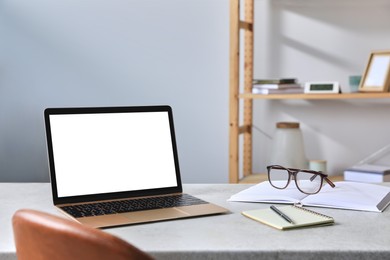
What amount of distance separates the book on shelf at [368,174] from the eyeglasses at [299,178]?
3.98 ft

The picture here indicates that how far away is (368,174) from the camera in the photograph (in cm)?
272

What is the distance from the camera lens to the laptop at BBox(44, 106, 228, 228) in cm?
135

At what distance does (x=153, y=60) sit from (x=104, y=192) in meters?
1.83

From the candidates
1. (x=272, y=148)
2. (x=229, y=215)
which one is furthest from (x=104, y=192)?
(x=272, y=148)

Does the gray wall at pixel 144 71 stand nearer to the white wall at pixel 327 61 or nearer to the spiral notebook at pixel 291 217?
the white wall at pixel 327 61

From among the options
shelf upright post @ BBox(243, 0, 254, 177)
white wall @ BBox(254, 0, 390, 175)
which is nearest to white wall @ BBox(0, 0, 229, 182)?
shelf upright post @ BBox(243, 0, 254, 177)

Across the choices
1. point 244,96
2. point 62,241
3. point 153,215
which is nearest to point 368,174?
point 244,96

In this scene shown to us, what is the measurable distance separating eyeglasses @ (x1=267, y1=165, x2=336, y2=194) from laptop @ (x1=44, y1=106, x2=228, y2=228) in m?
0.24

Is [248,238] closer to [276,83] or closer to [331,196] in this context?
[331,196]

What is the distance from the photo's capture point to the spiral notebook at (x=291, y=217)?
1173mm

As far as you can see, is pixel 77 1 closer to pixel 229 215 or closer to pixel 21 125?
pixel 21 125

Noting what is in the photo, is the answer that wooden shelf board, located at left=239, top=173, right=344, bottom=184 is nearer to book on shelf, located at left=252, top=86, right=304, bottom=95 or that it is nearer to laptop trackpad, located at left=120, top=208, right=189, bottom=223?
book on shelf, located at left=252, top=86, right=304, bottom=95

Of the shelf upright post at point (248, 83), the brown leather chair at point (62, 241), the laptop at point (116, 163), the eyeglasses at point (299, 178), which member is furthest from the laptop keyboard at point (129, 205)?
the shelf upright post at point (248, 83)

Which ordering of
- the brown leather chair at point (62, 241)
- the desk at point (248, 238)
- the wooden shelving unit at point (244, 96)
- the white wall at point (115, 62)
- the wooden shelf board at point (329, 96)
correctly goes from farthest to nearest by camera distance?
the white wall at point (115, 62) < the wooden shelving unit at point (244, 96) < the wooden shelf board at point (329, 96) < the desk at point (248, 238) < the brown leather chair at point (62, 241)
